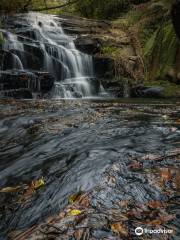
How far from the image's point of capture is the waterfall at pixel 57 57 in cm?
1391

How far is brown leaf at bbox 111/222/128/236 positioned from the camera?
219cm

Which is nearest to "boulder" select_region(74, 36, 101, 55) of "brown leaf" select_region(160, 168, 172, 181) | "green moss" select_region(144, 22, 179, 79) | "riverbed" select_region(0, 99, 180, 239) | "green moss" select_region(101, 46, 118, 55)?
"green moss" select_region(101, 46, 118, 55)

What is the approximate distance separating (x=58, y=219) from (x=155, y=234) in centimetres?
66

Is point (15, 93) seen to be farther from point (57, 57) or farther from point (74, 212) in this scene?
point (74, 212)

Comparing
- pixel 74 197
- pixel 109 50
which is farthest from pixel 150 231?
pixel 109 50

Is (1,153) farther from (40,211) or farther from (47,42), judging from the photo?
(47,42)

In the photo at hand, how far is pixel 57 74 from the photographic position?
14961 mm

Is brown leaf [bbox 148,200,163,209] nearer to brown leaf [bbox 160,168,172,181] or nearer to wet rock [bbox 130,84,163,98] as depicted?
brown leaf [bbox 160,168,172,181]

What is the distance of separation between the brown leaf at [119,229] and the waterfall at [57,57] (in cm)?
1071

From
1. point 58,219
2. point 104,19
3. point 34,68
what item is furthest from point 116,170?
point 104,19

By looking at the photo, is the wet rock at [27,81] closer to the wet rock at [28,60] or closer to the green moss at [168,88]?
the wet rock at [28,60]

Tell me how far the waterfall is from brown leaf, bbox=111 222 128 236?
10.7m

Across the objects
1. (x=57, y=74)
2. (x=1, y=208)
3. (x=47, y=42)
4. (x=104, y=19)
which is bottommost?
(x=1, y=208)

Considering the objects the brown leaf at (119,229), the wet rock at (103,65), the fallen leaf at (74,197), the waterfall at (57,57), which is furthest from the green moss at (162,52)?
the brown leaf at (119,229)
